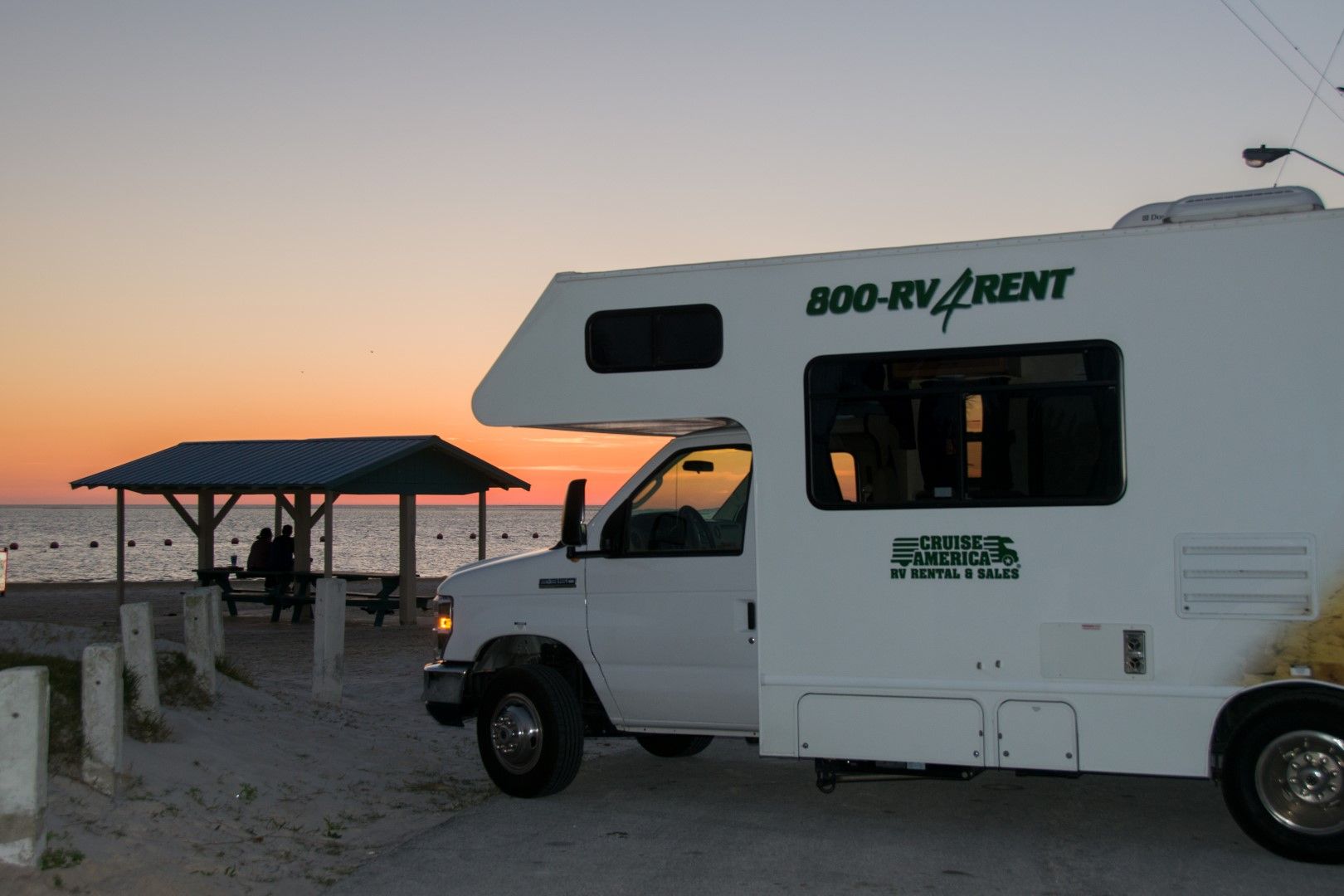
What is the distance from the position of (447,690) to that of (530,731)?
67 cm

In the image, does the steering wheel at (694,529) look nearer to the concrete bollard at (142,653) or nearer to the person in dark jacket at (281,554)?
the concrete bollard at (142,653)

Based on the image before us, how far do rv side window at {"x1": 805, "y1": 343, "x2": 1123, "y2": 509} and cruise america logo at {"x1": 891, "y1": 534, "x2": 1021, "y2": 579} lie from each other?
0.64ft

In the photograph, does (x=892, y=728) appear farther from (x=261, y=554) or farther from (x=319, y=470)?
(x=261, y=554)

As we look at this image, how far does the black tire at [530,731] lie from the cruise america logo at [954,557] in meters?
2.44

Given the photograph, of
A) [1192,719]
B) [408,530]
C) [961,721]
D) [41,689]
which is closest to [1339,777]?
[1192,719]

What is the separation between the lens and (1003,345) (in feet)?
23.7

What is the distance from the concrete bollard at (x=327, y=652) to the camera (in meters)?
12.2

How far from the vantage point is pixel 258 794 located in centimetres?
823

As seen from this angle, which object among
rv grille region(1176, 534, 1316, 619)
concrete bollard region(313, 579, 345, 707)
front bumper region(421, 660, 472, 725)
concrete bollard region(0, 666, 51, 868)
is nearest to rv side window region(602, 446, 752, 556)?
front bumper region(421, 660, 472, 725)

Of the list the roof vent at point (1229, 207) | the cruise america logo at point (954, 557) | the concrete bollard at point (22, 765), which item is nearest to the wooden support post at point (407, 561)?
the cruise america logo at point (954, 557)

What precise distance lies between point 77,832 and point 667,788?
377 centimetres

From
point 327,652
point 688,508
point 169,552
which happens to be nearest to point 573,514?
point 688,508

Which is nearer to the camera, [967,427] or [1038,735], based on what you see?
[1038,735]

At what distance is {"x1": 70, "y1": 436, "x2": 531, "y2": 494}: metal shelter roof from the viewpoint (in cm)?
2273
